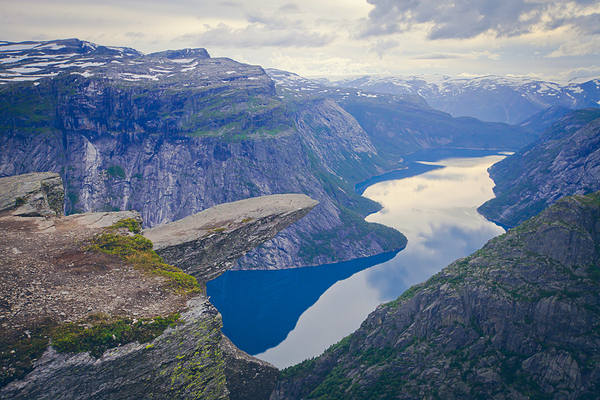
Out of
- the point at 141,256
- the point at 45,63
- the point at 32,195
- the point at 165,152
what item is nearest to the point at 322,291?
the point at 165,152

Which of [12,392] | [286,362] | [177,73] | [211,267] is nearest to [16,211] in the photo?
[211,267]

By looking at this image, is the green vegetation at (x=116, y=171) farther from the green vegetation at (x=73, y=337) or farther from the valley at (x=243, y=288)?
the green vegetation at (x=73, y=337)

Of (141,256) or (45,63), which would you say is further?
(45,63)

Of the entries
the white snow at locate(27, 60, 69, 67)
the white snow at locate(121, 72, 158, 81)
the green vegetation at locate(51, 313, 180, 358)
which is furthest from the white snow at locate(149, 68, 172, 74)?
the green vegetation at locate(51, 313, 180, 358)

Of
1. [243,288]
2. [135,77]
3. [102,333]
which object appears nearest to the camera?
[102,333]

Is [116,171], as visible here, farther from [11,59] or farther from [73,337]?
[73,337]

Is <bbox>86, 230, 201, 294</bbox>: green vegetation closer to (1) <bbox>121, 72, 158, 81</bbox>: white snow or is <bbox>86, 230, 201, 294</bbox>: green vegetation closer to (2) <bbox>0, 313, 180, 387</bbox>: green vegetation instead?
(2) <bbox>0, 313, 180, 387</bbox>: green vegetation

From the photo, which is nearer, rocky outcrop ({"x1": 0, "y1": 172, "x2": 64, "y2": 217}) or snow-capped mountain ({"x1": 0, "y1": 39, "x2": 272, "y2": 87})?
rocky outcrop ({"x1": 0, "y1": 172, "x2": 64, "y2": 217})
